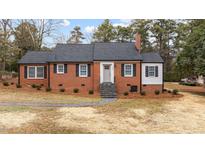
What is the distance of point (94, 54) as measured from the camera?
2131cm

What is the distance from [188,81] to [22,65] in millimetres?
21700

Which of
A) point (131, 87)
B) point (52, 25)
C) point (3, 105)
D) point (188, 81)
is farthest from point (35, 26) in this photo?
point (188, 81)

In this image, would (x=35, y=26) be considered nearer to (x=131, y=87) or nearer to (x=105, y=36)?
(x=105, y=36)

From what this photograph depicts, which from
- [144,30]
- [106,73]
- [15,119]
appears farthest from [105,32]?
[15,119]

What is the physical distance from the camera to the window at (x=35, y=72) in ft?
73.5

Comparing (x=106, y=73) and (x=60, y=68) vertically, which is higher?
(x=60, y=68)

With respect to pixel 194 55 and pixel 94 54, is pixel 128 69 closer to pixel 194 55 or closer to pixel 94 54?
pixel 94 54

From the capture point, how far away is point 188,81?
33.1m

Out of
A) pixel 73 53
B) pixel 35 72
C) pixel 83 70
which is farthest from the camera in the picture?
pixel 35 72

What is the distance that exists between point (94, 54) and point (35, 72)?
5.75 metres

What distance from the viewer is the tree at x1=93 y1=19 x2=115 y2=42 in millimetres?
32688

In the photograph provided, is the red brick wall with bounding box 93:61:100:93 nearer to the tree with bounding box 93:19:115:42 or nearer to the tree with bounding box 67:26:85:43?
the tree with bounding box 93:19:115:42

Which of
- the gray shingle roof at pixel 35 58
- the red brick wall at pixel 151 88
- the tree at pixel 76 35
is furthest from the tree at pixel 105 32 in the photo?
the red brick wall at pixel 151 88

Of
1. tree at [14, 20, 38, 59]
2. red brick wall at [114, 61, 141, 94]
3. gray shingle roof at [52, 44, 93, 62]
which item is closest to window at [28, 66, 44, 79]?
gray shingle roof at [52, 44, 93, 62]
